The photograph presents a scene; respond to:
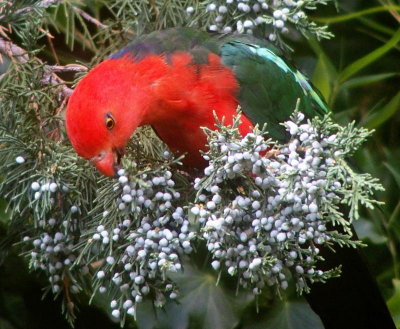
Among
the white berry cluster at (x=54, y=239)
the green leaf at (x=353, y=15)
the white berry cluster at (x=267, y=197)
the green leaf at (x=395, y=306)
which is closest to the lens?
the white berry cluster at (x=267, y=197)

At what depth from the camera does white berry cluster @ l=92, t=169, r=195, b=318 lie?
3.98 ft

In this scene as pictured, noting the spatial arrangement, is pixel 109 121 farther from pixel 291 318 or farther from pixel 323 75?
pixel 323 75

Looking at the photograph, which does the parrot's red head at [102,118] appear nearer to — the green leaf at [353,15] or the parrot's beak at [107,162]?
the parrot's beak at [107,162]

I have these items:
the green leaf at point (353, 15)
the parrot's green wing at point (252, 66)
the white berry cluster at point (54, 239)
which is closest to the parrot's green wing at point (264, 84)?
the parrot's green wing at point (252, 66)

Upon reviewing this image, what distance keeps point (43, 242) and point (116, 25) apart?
0.62 metres

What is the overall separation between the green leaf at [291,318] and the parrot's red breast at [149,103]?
0.50 metres

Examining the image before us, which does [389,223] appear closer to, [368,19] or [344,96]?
[344,96]

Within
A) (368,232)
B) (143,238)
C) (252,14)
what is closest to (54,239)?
(143,238)

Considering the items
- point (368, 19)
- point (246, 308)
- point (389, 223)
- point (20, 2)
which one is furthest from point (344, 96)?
point (20, 2)

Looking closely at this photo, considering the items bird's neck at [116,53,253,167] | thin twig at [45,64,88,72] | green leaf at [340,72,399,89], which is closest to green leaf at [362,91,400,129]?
green leaf at [340,72,399,89]

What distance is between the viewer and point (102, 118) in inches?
47.9

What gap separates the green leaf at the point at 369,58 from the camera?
1.98m

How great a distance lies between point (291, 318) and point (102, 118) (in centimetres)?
77

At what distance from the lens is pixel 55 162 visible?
1310 mm
